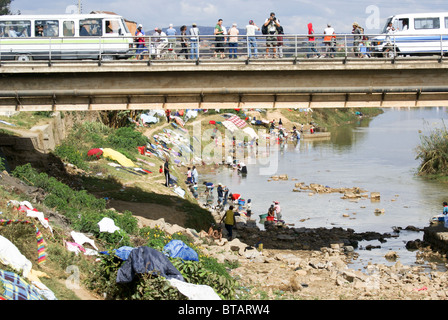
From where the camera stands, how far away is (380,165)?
4375 cm

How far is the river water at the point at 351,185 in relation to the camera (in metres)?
27.0

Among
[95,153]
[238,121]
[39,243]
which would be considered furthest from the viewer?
[238,121]

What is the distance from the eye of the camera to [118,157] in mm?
30625

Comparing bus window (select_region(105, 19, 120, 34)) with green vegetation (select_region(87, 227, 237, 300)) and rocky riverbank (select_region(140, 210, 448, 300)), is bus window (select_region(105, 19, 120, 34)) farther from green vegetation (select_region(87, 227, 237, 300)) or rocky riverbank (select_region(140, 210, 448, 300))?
green vegetation (select_region(87, 227, 237, 300))

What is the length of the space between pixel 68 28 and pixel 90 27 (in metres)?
0.95

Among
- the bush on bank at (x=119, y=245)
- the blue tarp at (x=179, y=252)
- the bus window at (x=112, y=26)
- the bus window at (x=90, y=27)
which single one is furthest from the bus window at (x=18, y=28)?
the blue tarp at (x=179, y=252)

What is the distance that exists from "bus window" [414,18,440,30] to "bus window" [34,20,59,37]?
48.3 ft

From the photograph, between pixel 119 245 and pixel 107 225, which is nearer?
pixel 119 245

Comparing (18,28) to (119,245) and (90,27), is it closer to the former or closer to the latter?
(90,27)

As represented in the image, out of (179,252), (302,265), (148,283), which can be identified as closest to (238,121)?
(302,265)

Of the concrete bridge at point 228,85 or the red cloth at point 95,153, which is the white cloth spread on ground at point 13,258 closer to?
the concrete bridge at point 228,85

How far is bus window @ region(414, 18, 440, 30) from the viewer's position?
85.2 feet

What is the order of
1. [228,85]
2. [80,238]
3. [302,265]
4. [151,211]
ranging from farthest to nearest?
[151,211], [228,85], [302,265], [80,238]

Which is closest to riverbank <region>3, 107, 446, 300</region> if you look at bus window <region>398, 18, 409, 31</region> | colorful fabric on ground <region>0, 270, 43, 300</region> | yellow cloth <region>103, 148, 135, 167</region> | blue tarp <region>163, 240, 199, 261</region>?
blue tarp <region>163, 240, 199, 261</region>
